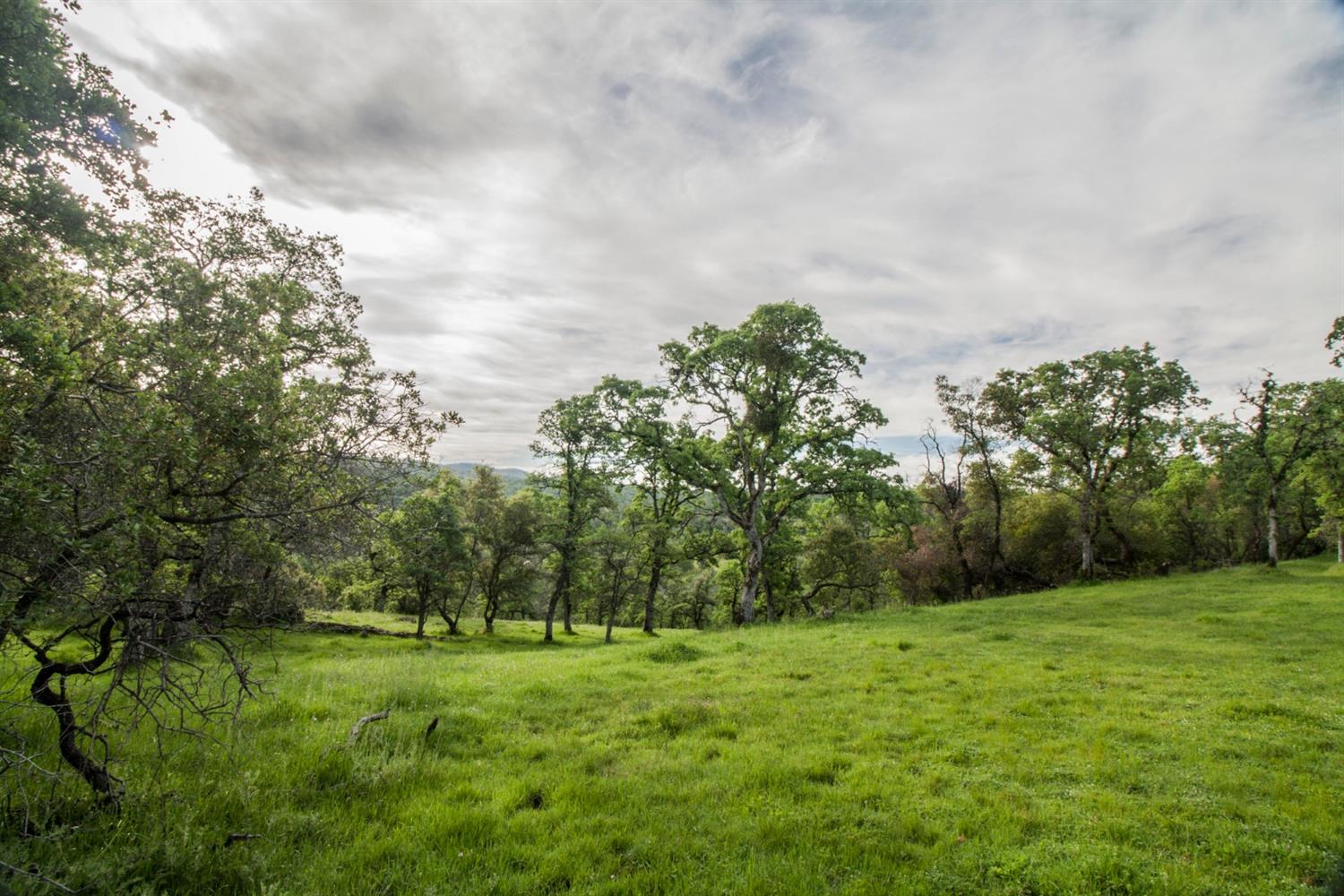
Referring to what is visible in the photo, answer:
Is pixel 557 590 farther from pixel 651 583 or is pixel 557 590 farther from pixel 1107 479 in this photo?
pixel 1107 479

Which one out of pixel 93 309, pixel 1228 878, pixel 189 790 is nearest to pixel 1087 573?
pixel 1228 878

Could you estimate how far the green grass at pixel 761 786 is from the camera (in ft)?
17.7

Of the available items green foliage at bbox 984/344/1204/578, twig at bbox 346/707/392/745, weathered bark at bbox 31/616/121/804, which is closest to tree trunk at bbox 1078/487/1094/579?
green foliage at bbox 984/344/1204/578

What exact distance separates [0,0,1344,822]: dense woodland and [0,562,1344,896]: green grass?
1.61m

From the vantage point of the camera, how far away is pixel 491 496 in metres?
41.1

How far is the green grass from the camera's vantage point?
539 centimetres

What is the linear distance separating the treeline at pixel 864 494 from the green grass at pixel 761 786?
14.5m

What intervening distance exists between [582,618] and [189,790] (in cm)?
7439

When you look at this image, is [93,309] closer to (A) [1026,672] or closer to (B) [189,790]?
(B) [189,790]

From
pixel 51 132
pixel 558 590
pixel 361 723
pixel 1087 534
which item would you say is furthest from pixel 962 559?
pixel 51 132

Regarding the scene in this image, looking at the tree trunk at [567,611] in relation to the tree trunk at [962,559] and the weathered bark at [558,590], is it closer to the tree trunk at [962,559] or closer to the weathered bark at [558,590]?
the weathered bark at [558,590]

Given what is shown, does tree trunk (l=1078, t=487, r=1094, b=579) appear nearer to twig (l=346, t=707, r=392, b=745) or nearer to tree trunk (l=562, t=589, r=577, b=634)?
tree trunk (l=562, t=589, r=577, b=634)

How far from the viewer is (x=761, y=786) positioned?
7625mm

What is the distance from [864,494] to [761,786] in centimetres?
2094
